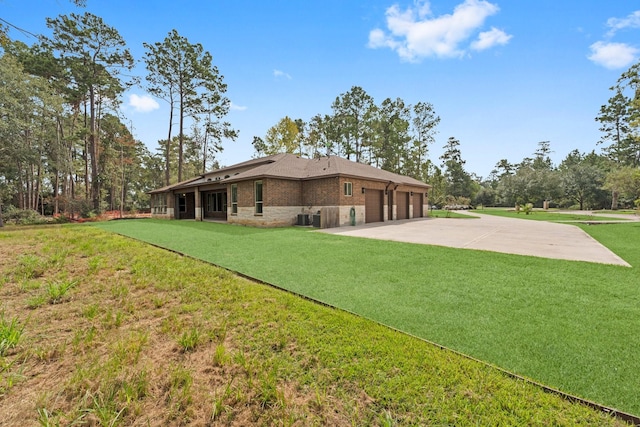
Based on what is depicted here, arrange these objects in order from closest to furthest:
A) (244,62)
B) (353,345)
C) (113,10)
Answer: (353,345), (113,10), (244,62)

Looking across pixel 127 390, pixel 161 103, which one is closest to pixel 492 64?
pixel 127 390

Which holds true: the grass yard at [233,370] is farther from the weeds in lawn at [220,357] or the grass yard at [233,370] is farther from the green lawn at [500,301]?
the green lawn at [500,301]

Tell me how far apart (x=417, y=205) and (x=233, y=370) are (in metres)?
22.5

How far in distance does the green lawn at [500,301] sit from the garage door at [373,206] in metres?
9.72

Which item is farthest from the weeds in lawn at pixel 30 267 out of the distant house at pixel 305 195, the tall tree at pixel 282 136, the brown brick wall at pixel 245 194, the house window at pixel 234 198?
the tall tree at pixel 282 136

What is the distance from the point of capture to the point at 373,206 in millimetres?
17359

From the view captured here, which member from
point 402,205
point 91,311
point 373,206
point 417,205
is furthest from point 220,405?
point 417,205

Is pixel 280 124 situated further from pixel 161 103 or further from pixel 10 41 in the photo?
pixel 10 41

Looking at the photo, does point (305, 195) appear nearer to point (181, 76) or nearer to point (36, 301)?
point (36, 301)

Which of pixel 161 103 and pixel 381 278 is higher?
pixel 161 103

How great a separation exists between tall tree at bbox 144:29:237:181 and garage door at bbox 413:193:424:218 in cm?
2235

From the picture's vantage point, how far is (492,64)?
12.6 m

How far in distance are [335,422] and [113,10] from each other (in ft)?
29.8

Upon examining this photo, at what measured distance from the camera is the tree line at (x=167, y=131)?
20438 mm
